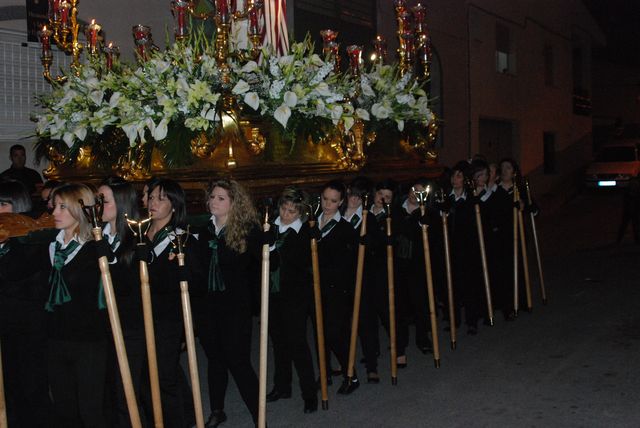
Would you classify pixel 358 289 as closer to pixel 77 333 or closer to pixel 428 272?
pixel 428 272

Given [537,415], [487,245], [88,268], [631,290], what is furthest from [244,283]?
[631,290]

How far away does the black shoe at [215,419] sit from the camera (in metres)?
5.12

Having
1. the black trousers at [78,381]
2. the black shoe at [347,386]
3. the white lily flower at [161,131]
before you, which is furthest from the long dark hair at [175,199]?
the black shoe at [347,386]

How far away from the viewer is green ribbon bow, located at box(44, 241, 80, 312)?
4.04 m

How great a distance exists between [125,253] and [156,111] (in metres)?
1.95

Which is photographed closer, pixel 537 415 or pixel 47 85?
pixel 537 415

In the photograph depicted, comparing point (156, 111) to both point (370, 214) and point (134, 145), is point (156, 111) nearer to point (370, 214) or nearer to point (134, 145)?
point (134, 145)

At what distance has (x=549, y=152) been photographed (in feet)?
81.8

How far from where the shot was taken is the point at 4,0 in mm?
8852

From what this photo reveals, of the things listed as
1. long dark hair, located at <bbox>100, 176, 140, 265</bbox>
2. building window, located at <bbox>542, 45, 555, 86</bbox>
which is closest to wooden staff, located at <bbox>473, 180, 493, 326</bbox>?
long dark hair, located at <bbox>100, 176, 140, 265</bbox>

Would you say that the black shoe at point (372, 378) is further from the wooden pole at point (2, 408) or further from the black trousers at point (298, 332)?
the wooden pole at point (2, 408)

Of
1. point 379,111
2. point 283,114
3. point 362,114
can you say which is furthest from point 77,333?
point 379,111

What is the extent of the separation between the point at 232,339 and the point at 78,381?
1037 mm

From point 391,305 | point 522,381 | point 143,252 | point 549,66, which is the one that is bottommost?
point 522,381
